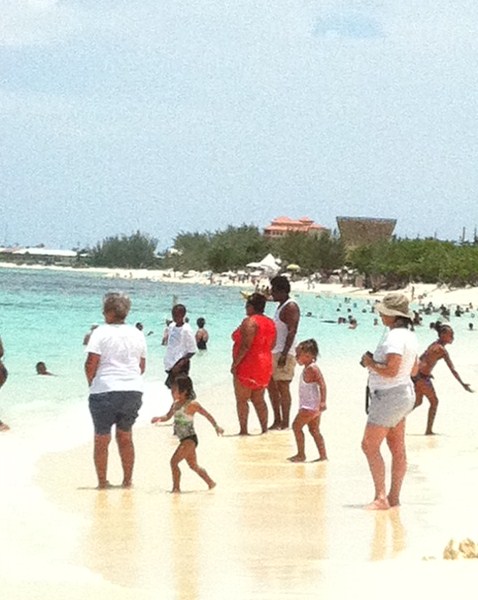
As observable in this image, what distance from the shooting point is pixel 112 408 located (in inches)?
348

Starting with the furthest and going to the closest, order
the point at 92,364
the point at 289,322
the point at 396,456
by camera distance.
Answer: the point at 289,322 < the point at 92,364 < the point at 396,456

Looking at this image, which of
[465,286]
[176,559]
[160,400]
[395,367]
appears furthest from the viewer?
[465,286]

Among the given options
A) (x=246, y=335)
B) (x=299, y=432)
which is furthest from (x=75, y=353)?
(x=299, y=432)

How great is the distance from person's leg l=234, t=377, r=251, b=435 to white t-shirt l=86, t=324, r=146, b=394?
344 cm

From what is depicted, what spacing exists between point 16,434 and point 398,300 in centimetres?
651

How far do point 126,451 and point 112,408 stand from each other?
444mm

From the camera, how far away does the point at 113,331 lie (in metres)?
8.84

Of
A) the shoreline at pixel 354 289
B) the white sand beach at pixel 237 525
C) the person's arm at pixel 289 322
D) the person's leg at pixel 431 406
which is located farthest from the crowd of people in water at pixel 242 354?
the shoreline at pixel 354 289

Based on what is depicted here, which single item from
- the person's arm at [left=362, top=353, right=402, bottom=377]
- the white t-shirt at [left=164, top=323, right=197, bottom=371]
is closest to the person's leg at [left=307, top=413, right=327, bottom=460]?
the white t-shirt at [left=164, top=323, right=197, bottom=371]

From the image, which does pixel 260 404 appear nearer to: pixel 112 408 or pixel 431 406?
pixel 431 406

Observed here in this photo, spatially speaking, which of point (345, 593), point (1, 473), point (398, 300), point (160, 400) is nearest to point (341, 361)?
point (160, 400)

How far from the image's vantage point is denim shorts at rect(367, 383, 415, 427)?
322 inches

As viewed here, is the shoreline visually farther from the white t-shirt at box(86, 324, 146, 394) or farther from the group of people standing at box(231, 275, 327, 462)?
the white t-shirt at box(86, 324, 146, 394)

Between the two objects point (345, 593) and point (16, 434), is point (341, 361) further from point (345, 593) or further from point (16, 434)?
point (345, 593)
